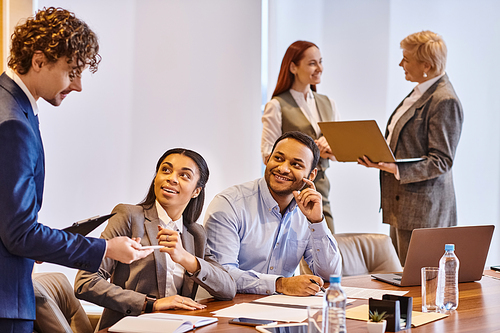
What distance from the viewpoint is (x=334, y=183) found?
5.16m

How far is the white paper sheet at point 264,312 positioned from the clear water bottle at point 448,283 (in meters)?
0.45

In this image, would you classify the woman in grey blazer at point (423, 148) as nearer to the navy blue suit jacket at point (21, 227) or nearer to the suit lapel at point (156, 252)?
the suit lapel at point (156, 252)

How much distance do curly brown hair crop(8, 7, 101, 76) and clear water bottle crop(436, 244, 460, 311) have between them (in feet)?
4.24

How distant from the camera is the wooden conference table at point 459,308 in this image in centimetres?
145

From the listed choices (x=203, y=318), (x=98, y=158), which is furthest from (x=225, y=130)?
(x=203, y=318)

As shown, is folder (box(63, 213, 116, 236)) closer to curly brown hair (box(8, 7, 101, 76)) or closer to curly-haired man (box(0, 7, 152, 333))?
curly-haired man (box(0, 7, 152, 333))

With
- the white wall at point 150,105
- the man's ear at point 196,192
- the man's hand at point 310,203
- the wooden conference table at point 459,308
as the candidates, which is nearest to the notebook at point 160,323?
the wooden conference table at point 459,308

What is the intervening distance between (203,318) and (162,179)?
718mm

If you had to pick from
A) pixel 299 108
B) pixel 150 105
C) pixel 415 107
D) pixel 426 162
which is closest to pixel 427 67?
pixel 415 107

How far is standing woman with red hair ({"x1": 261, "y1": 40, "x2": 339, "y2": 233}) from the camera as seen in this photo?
341 centimetres

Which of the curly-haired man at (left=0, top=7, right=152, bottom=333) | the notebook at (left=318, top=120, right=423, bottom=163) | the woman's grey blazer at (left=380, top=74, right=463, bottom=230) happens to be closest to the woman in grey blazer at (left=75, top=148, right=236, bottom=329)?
the curly-haired man at (left=0, top=7, right=152, bottom=333)

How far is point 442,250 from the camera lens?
79.1 inches

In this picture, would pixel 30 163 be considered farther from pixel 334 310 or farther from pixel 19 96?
pixel 334 310

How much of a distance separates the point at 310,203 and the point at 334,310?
960mm
